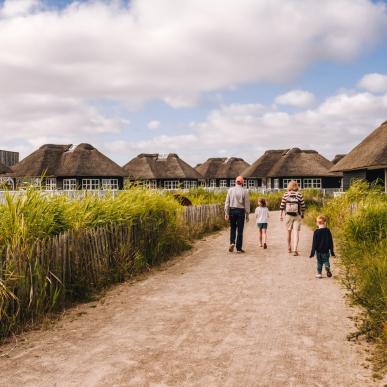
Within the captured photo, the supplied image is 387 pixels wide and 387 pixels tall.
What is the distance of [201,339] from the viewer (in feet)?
14.8

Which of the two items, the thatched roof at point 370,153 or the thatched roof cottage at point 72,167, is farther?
the thatched roof cottage at point 72,167

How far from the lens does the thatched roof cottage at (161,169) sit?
45.1 metres

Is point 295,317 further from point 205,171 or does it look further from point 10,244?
point 205,171

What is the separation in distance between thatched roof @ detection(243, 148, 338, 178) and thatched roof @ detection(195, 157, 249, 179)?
916cm

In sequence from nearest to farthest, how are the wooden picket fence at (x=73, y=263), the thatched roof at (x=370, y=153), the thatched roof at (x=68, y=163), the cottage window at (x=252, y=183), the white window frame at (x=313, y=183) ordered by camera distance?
the wooden picket fence at (x=73, y=263), the thatched roof at (x=370, y=153), the thatched roof at (x=68, y=163), the white window frame at (x=313, y=183), the cottage window at (x=252, y=183)

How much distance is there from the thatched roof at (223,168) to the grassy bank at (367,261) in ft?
137

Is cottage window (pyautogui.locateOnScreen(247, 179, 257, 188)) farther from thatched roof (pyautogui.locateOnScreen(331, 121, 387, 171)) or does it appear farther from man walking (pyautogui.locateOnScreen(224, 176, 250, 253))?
man walking (pyautogui.locateOnScreen(224, 176, 250, 253))

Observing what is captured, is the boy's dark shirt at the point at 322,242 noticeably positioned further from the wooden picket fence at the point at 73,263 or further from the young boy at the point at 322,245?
the wooden picket fence at the point at 73,263

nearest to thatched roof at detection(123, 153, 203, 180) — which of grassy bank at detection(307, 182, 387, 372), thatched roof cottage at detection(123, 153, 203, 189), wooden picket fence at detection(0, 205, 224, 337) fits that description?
thatched roof cottage at detection(123, 153, 203, 189)

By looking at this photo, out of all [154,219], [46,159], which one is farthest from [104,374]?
[46,159]

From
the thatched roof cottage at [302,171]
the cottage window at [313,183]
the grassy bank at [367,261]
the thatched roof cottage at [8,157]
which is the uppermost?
the thatched roof cottage at [8,157]

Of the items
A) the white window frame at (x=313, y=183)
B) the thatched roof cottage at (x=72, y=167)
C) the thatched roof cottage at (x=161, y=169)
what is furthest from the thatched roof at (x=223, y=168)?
the thatched roof cottage at (x=72, y=167)

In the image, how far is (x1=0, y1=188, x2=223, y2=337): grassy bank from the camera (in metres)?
5.12

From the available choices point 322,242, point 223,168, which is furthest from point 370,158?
point 223,168
